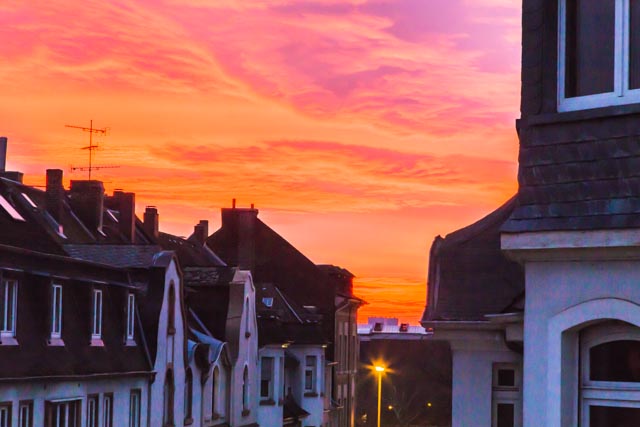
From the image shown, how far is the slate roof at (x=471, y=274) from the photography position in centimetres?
1116

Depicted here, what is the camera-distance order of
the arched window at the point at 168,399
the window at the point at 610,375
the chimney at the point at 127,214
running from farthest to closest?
the chimney at the point at 127,214 → the arched window at the point at 168,399 → the window at the point at 610,375

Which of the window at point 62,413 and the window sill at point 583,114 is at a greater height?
the window sill at point 583,114

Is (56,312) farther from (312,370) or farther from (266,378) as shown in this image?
(312,370)

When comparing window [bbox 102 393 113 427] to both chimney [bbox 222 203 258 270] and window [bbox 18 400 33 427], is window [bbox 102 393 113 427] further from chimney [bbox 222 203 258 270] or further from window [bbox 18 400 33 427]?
chimney [bbox 222 203 258 270]

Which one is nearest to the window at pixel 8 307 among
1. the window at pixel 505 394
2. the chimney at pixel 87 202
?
the chimney at pixel 87 202

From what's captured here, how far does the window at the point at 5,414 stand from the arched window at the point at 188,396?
1327 cm

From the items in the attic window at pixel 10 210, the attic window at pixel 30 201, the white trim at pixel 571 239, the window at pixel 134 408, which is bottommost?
the window at pixel 134 408

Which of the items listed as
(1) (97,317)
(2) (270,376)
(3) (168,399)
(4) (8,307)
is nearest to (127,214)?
(2) (270,376)

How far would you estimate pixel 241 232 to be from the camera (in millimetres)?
76875

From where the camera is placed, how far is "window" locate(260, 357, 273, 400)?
187 ft

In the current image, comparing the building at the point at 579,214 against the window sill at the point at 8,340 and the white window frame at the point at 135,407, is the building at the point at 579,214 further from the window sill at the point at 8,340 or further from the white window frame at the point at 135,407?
the white window frame at the point at 135,407

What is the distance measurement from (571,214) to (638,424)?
3.76 ft

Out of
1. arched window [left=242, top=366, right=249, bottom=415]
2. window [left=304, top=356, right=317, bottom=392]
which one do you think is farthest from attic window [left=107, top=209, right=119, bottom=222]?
window [left=304, top=356, right=317, bottom=392]

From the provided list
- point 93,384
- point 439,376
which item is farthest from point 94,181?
point 439,376
